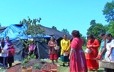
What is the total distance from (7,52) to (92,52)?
4.60 m

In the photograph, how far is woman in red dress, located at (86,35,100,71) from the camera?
16531 millimetres

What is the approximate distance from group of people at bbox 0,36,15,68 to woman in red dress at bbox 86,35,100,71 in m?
4.19

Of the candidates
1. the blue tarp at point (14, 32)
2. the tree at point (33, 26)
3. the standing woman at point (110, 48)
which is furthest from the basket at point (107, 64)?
the blue tarp at point (14, 32)

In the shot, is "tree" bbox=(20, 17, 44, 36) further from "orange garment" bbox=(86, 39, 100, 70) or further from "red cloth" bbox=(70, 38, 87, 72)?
"red cloth" bbox=(70, 38, 87, 72)

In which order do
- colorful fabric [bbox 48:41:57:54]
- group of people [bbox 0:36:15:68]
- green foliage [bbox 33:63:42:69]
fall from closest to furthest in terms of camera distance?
green foliage [bbox 33:63:42:69] → group of people [bbox 0:36:15:68] → colorful fabric [bbox 48:41:57:54]

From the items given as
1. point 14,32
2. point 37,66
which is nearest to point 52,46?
point 37,66

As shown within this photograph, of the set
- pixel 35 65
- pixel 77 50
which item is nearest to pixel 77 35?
pixel 77 50

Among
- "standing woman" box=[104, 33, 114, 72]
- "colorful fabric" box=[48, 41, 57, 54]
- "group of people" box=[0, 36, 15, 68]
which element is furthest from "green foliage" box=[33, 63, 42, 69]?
"colorful fabric" box=[48, 41, 57, 54]

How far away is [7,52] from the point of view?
18.9 m

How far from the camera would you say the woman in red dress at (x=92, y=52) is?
→ 16.5 meters

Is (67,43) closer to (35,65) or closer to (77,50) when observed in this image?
(35,65)

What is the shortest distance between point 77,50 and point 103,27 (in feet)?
282

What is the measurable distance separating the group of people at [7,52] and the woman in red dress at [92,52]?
13.8 ft

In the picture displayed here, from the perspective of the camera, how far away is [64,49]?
19.1m
